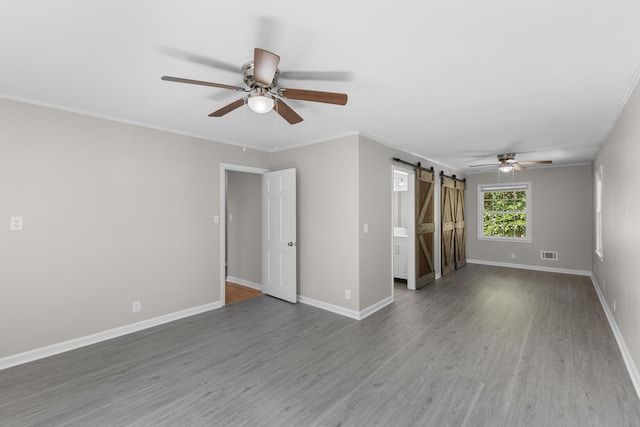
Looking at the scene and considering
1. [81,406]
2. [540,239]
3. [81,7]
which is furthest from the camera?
[540,239]

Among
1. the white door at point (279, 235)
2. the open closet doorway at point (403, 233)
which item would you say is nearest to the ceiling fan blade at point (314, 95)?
the white door at point (279, 235)

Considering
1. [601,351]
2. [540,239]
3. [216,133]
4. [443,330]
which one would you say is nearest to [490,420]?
[443,330]

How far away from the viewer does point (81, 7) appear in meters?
1.57

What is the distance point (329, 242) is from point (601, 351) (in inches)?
124

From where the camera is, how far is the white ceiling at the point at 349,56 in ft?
5.24

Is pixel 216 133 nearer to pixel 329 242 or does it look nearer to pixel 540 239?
pixel 329 242

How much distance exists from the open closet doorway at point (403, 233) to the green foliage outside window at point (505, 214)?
2.63m

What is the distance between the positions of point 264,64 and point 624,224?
12.0 ft

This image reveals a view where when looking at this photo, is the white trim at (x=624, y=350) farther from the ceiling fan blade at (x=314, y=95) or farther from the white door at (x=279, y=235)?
the white door at (x=279, y=235)

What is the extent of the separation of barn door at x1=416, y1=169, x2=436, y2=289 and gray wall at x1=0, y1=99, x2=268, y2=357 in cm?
351

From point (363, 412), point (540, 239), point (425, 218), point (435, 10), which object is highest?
point (435, 10)

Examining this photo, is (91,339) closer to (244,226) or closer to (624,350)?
(244,226)

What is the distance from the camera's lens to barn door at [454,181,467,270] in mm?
7294

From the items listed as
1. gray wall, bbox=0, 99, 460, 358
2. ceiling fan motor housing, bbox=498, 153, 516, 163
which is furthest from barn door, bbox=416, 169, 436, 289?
ceiling fan motor housing, bbox=498, 153, 516, 163
